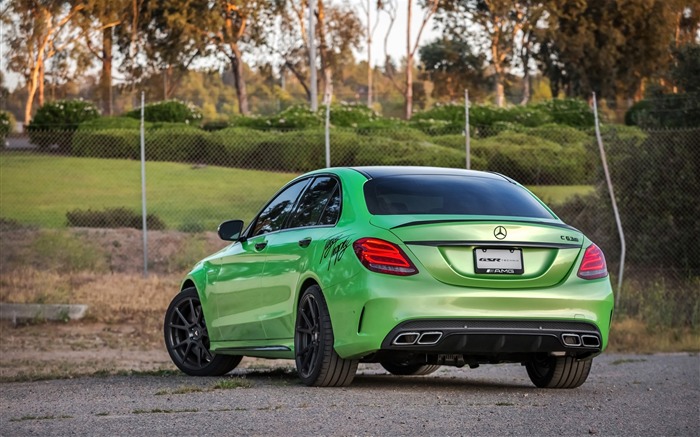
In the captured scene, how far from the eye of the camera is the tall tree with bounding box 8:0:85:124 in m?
44.2

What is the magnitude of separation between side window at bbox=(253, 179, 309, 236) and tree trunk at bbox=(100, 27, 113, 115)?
3618cm

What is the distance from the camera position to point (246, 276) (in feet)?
31.2

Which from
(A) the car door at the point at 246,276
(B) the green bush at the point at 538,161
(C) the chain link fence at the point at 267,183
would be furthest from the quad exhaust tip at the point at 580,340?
(B) the green bush at the point at 538,161

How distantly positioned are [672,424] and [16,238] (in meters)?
14.5

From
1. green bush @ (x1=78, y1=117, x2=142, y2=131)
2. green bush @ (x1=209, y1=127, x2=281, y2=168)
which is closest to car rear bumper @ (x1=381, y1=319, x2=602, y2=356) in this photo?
green bush @ (x1=209, y1=127, x2=281, y2=168)

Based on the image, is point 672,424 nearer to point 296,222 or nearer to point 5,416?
point 296,222

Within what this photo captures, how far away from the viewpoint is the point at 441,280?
7.87 meters

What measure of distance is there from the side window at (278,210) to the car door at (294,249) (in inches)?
6.2

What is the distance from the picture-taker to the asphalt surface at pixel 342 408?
6730mm

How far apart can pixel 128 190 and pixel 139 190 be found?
21 cm

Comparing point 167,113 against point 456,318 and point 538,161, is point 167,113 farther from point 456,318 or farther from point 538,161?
point 456,318

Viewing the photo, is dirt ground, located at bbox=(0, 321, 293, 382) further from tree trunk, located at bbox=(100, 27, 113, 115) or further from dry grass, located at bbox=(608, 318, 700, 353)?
tree trunk, located at bbox=(100, 27, 113, 115)

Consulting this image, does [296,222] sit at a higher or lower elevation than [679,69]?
lower

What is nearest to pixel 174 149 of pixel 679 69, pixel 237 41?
pixel 679 69
